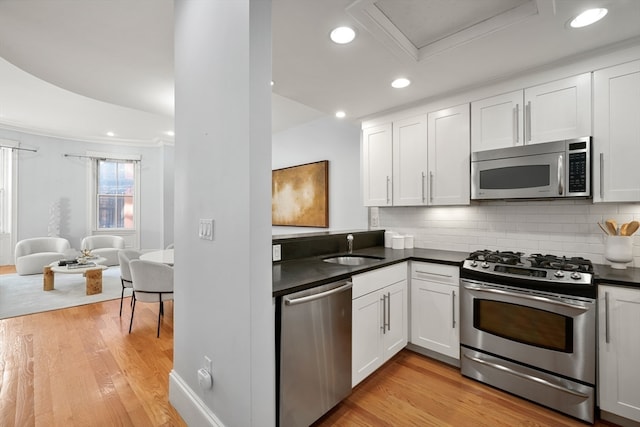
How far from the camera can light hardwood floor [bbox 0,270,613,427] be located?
6.09 ft

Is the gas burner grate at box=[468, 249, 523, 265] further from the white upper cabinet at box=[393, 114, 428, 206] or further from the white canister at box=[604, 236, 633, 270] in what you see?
the white upper cabinet at box=[393, 114, 428, 206]

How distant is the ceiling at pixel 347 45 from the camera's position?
5.82ft

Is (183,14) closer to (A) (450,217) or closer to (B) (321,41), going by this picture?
(B) (321,41)

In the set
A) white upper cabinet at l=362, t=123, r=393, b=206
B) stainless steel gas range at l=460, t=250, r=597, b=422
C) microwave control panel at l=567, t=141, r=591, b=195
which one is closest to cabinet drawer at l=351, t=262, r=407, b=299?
stainless steel gas range at l=460, t=250, r=597, b=422

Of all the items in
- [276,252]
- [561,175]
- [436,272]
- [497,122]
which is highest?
[497,122]

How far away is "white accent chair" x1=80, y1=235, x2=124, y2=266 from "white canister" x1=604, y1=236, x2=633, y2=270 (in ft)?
24.9

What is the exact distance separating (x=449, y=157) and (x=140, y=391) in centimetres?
320

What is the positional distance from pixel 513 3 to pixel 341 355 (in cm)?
239

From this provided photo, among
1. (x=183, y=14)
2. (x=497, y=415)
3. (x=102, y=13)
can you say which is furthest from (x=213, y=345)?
(x=102, y=13)

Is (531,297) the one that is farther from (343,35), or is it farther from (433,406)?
(343,35)

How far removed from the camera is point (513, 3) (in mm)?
1757

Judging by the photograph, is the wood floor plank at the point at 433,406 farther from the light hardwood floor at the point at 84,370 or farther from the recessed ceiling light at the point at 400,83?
the recessed ceiling light at the point at 400,83

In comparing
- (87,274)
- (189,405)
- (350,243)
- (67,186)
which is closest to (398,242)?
(350,243)

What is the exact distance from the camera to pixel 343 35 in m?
1.92
